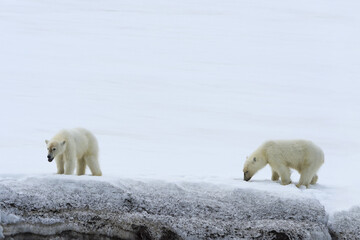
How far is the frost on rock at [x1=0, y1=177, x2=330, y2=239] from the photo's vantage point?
534cm

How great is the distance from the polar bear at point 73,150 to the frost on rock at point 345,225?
2706 millimetres

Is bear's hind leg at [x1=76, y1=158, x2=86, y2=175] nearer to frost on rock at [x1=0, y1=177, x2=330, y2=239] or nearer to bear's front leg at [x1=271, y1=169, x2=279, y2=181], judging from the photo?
frost on rock at [x1=0, y1=177, x2=330, y2=239]

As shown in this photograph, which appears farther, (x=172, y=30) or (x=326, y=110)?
(x=172, y=30)

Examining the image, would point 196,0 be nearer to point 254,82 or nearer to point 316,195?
point 254,82

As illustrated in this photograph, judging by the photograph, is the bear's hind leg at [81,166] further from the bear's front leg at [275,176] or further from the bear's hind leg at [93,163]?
the bear's front leg at [275,176]

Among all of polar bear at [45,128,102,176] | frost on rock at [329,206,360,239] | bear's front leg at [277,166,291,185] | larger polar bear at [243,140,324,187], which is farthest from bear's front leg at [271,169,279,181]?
polar bear at [45,128,102,176]

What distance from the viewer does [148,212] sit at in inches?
219

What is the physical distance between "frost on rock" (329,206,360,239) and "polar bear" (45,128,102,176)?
271cm

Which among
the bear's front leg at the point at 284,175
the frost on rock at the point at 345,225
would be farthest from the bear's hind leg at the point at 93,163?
the frost on rock at the point at 345,225

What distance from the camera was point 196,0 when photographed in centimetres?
5159

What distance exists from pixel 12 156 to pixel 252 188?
25.4 ft

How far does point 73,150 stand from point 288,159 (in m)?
2.36

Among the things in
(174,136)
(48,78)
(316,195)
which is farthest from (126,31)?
(316,195)

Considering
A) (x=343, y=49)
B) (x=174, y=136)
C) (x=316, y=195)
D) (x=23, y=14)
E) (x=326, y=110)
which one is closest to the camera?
(x=316, y=195)
